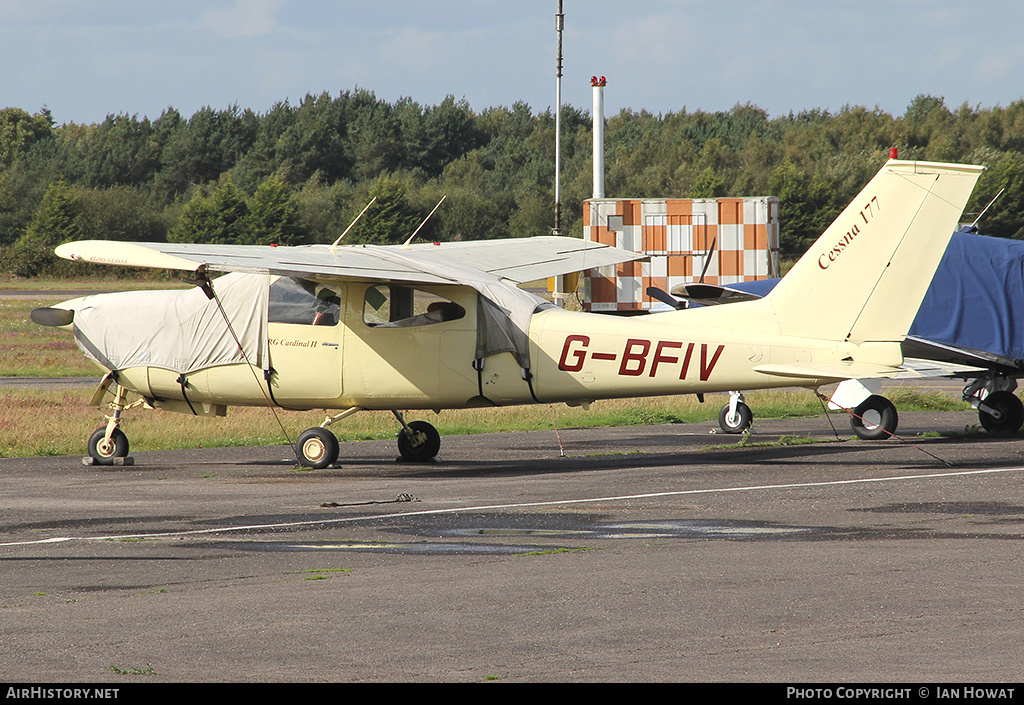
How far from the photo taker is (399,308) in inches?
508

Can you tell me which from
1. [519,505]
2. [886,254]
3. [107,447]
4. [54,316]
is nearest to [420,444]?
[107,447]

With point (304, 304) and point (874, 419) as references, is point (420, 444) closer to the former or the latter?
point (304, 304)

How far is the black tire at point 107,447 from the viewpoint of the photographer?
13383 millimetres

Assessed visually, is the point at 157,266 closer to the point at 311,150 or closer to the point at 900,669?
the point at 900,669

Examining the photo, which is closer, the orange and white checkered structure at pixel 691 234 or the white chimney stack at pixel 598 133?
the orange and white checkered structure at pixel 691 234

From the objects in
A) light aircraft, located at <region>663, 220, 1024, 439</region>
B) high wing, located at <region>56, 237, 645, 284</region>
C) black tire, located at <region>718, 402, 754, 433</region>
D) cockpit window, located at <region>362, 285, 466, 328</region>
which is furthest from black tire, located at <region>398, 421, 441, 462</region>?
light aircraft, located at <region>663, 220, 1024, 439</region>

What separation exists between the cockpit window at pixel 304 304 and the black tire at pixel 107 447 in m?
2.33

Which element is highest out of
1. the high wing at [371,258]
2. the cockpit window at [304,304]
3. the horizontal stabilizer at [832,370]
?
the high wing at [371,258]

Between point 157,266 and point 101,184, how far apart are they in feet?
249

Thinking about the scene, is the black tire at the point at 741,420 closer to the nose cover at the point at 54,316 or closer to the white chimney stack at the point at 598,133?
the nose cover at the point at 54,316

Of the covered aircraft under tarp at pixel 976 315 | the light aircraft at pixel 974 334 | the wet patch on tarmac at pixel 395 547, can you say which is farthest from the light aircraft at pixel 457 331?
the wet patch on tarmac at pixel 395 547

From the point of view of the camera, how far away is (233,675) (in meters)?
4.68

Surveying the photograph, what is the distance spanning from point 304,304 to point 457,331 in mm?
1779
